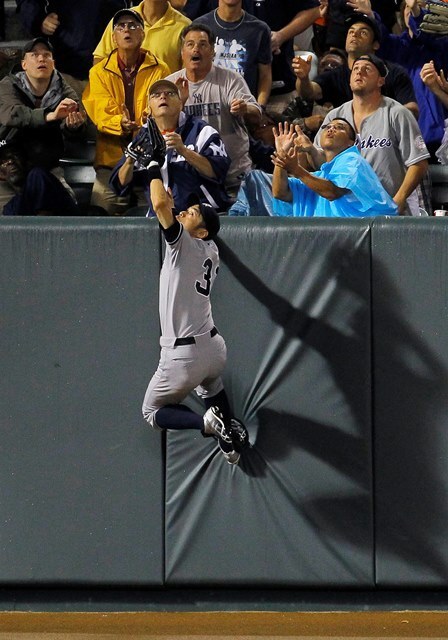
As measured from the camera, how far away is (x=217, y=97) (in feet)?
30.0

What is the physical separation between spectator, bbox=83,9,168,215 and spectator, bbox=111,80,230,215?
88 cm

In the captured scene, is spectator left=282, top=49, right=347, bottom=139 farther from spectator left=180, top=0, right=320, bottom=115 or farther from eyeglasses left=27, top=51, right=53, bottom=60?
eyeglasses left=27, top=51, right=53, bottom=60

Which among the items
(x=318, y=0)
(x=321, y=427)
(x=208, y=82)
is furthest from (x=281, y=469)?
(x=318, y=0)

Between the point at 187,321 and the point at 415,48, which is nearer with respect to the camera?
the point at 187,321

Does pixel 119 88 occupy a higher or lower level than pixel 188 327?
higher

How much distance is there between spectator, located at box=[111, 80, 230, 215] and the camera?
8265mm

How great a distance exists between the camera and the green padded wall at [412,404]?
25.9 ft

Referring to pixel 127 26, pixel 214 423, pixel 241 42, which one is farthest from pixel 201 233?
pixel 241 42

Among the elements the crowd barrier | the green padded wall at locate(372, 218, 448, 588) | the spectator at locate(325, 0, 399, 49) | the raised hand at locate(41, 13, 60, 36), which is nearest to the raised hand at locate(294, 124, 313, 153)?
the crowd barrier

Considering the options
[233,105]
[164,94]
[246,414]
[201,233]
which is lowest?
[246,414]

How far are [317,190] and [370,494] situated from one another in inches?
70.8

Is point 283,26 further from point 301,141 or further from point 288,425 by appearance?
point 288,425

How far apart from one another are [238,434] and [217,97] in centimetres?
255

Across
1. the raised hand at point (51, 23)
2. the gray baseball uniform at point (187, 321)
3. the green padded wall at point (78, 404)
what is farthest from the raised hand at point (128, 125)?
the gray baseball uniform at point (187, 321)
